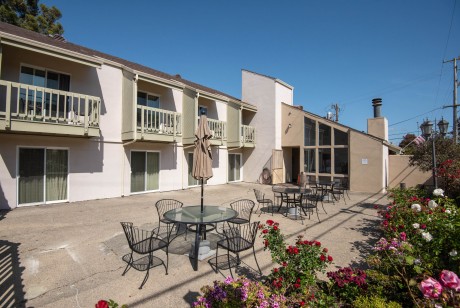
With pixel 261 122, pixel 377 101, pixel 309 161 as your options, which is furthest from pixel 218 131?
pixel 377 101

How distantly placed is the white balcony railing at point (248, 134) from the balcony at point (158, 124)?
18.2ft

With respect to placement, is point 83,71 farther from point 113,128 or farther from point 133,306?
point 133,306

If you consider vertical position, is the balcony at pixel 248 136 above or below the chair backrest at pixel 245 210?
above

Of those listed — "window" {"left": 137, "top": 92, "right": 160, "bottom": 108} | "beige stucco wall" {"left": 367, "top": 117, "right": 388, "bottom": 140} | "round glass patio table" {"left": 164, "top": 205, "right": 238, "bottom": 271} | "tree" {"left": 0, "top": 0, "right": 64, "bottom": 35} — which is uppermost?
"tree" {"left": 0, "top": 0, "right": 64, "bottom": 35}

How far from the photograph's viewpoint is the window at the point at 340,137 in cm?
1497

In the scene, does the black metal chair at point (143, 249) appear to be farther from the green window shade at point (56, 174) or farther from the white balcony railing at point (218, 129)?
the white balcony railing at point (218, 129)

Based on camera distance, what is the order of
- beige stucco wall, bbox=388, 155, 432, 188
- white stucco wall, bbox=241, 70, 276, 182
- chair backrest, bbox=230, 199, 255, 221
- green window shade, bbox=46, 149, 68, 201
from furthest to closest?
1. white stucco wall, bbox=241, 70, 276, 182
2. beige stucco wall, bbox=388, 155, 432, 188
3. green window shade, bbox=46, 149, 68, 201
4. chair backrest, bbox=230, 199, 255, 221

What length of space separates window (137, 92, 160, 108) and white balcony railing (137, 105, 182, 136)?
55 cm

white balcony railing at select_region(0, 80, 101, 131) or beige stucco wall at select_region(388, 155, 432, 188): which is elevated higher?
white balcony railing at select_region(0, 80, 101, 131)

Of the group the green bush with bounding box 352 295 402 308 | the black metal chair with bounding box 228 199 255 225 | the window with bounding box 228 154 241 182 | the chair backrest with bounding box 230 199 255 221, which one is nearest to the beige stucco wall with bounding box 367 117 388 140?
the window with bounding box 228 154 241 182

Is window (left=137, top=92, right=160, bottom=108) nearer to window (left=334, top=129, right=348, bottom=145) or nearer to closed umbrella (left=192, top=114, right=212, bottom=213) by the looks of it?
closed umbrella (left=192, top=114, right=212, bottom=213)

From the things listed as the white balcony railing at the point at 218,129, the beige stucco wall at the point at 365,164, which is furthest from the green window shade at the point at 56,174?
the beige stucco wall at the point at 365,164

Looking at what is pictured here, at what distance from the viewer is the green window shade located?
9.11 metres

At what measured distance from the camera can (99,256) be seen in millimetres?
4801
